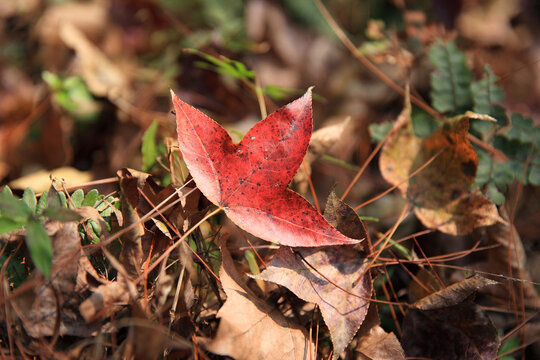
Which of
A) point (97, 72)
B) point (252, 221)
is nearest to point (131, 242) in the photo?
point (252, 221)

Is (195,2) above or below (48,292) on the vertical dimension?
above

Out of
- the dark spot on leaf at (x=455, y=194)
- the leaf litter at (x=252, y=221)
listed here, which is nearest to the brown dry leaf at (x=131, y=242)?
the leaf litter at (x=252, y=221)

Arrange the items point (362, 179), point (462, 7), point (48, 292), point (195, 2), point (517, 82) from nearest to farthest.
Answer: point (48, 292) < point (362, 179) < point (517, 82) < point (462, 7) < point (195, 2)

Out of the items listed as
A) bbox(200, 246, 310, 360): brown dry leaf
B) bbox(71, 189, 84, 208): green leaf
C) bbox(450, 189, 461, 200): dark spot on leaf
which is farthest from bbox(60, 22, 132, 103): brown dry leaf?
bbox(450, 189, 461, 200): dark spot on leaf

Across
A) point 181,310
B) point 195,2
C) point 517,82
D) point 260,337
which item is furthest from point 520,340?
point 195,2

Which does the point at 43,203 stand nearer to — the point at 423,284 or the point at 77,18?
the point at 423,284

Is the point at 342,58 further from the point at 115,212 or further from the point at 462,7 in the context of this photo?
the point at 115,212

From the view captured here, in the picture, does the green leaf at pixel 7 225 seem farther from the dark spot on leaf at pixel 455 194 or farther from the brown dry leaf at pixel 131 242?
the dark spot on leaf at pixel 455 194
